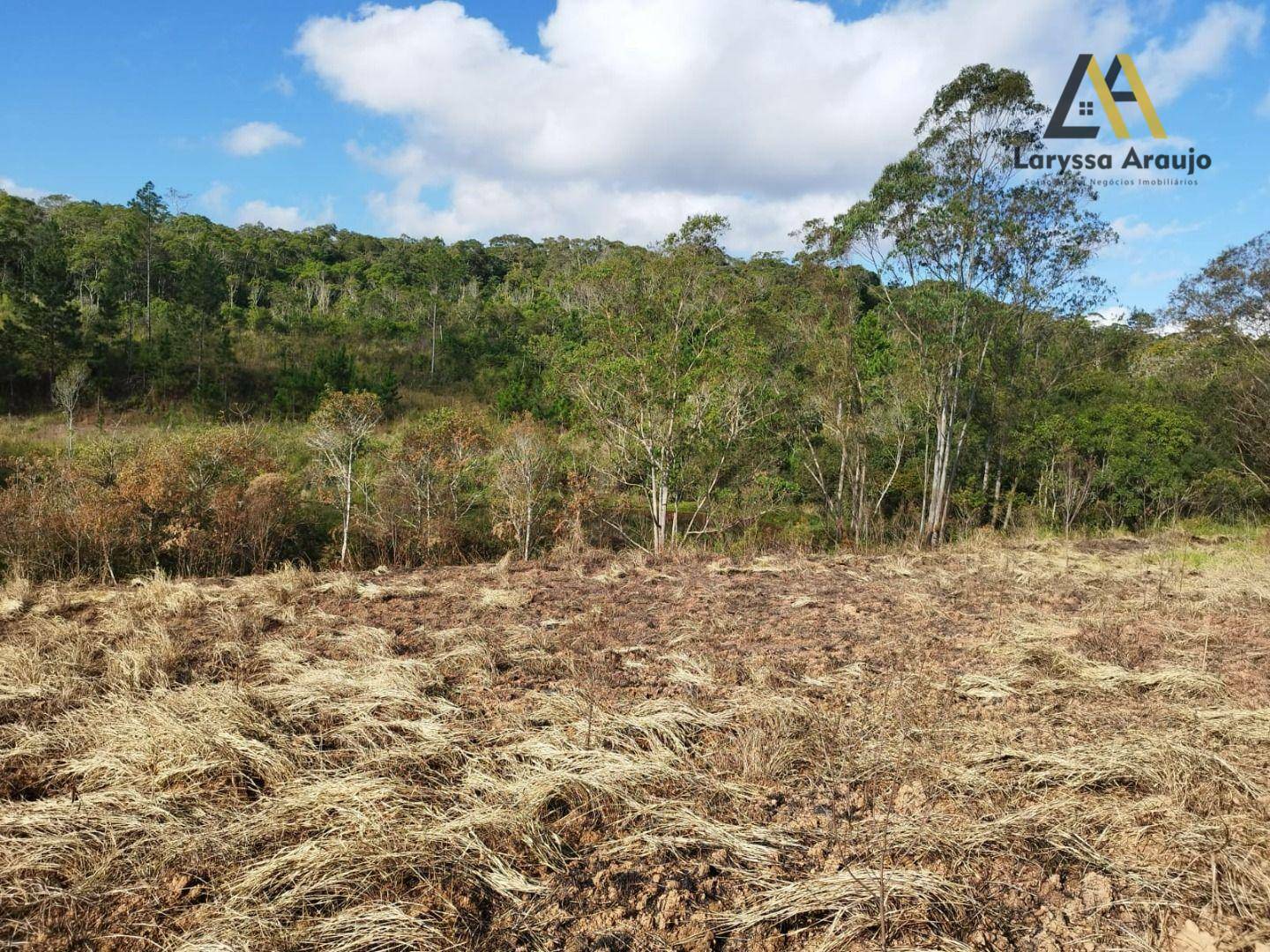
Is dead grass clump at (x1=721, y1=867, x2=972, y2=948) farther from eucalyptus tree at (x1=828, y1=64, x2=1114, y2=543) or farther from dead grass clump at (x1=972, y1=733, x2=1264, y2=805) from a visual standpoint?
eucalyptus tree at (x1=828, y1=64, x2=1114, y2=543)

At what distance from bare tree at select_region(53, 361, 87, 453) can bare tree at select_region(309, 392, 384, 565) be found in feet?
19.9

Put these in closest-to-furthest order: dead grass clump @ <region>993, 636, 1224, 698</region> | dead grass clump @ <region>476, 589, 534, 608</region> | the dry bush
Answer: dead grass clump @ <region>993, 636, 1224, 698</region>
dead grass clump @ <region>476, 589, 534, 608</region>
the dry bush

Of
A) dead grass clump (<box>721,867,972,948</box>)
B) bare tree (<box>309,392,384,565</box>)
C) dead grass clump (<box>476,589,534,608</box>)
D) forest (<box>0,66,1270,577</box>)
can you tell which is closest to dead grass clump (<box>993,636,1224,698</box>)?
dead grass clump (<box>721,867,972,948</box>)

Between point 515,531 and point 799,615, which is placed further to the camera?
point 515,531

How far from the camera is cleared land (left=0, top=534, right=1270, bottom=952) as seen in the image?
7.09ft

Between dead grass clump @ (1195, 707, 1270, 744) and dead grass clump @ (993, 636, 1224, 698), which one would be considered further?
dead grass clump @ (993, 636, 1224, 698)

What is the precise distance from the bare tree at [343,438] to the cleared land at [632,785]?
665 centimetres

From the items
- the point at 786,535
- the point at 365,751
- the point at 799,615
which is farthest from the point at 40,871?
the point at 786,535

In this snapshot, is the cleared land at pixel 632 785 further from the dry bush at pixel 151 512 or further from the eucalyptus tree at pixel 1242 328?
the eucalyptus tree at pixel 1242 328

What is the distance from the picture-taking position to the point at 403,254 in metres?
48.1

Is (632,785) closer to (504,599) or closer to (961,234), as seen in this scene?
(504,599)

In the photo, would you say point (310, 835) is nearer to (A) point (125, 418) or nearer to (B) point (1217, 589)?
(B) point (1217, 589)

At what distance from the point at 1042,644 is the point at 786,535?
10202mm

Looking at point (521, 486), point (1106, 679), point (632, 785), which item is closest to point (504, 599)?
point (632, 785)
